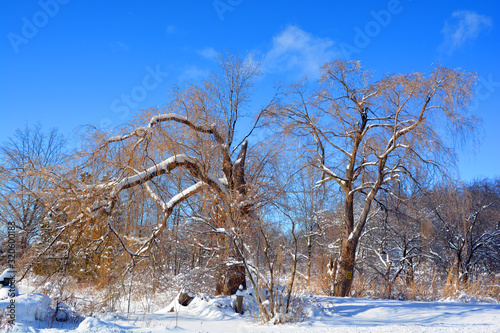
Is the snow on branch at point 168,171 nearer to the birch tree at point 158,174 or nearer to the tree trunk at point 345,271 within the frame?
the birch tree at point 158,174

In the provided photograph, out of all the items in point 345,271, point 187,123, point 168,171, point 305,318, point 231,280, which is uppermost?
point 187,123

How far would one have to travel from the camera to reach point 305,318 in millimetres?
6465

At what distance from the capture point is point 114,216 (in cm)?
725

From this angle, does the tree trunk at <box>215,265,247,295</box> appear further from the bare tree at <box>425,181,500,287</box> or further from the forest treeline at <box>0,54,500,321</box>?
the bare tree at <box>425,181,500,287</box>

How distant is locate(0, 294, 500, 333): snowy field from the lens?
523cm

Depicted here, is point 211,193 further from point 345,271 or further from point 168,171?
point 345,271

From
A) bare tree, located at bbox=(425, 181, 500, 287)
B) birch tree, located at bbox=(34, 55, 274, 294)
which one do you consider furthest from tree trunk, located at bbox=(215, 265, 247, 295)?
bare tree, located at bbox=(425, 181, 500, 287)

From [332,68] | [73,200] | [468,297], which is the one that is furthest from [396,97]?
[73,200]

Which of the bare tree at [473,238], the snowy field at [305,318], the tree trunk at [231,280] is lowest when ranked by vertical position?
the snowy field at [305,318]

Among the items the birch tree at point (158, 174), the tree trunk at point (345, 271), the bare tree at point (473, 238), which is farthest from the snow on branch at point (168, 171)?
the bare tree at point (473, 238)

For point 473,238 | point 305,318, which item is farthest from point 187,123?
point 473,238

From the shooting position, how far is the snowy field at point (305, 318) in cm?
523

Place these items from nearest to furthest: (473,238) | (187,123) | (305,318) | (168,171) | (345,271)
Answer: (305,318)
(168,171)
(187,123)
(345,271)
(473,238)

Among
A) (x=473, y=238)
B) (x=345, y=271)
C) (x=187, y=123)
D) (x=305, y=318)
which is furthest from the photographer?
(x=473, y=238)
